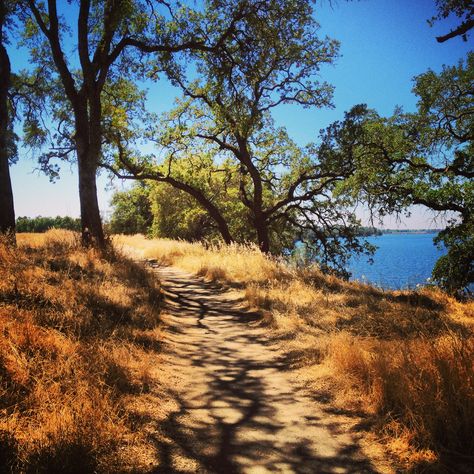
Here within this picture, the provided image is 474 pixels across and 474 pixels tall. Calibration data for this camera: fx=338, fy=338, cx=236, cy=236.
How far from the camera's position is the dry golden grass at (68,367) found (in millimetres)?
2648

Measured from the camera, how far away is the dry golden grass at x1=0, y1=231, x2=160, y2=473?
8.69 ft

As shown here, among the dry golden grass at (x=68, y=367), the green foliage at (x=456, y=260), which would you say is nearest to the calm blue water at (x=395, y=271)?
the green foliage at (x=456, y=260)

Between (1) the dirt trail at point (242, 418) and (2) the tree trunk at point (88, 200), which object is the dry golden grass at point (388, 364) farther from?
(2) the tree trunk at point (88, 200)

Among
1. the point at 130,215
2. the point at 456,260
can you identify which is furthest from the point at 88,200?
the point at 130,215

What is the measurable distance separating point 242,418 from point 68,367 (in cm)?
199

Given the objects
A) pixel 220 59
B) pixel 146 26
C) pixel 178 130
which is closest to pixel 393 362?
pixel 220 59

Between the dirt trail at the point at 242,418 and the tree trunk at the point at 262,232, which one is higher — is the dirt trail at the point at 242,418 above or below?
below

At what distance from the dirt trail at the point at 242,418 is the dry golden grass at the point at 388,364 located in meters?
0.37

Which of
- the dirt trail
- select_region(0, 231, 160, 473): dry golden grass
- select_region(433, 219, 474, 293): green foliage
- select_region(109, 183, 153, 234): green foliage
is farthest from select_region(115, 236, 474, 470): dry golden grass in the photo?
select_region(109, 183, 153, 234): green foliage

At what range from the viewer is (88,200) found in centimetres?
1087

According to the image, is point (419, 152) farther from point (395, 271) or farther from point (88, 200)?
point (395, 271)

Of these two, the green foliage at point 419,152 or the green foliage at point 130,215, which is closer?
the green foliage at point 419,152

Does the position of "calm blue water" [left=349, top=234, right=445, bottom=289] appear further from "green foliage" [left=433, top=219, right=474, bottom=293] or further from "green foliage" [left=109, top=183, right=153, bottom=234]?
"green foliage" [left=109, top=183, right=153, bottom=234]

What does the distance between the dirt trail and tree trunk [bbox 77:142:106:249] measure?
226 inches
